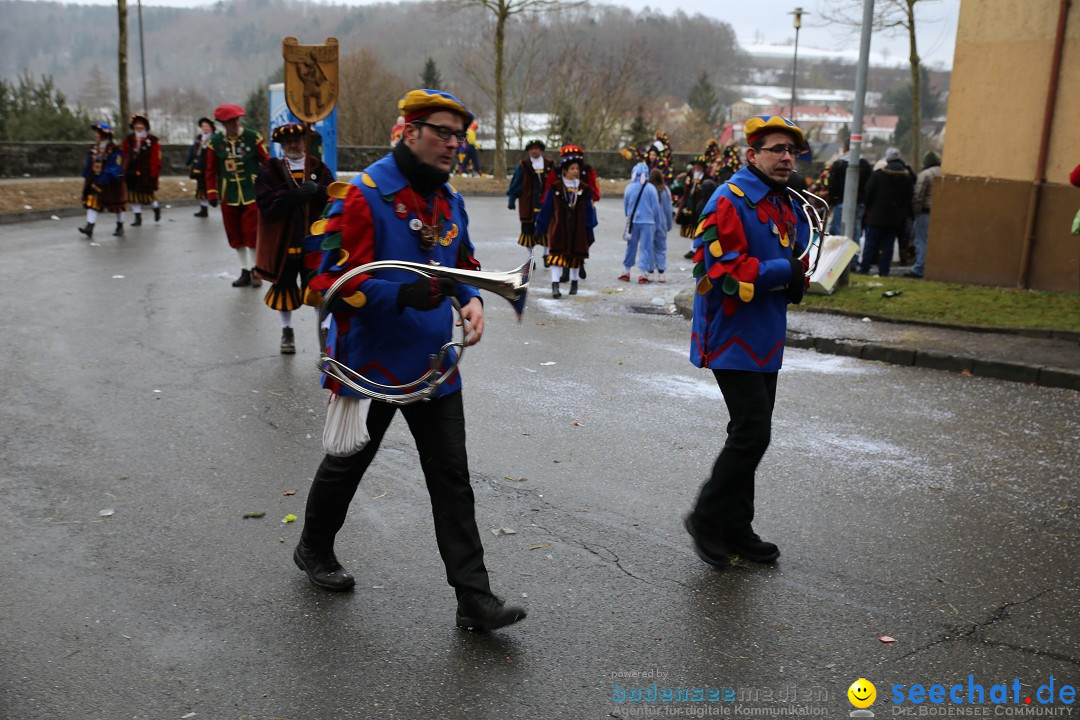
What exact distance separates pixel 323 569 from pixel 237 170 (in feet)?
26.1

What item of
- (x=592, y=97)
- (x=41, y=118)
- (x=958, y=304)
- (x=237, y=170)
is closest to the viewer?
(x=237, y=170)

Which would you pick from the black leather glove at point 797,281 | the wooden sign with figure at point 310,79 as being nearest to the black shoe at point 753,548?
the black leather glove at point 797,281

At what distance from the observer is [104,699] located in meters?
3.66

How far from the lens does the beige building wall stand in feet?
41.9

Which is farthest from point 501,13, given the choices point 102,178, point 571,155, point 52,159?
point 571,155

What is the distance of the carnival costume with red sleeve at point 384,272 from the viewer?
408 centimetres

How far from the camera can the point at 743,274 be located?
4684 millimetres

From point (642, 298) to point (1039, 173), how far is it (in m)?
4.99

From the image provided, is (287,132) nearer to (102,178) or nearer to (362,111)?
(102,178)

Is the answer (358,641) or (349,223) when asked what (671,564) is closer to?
(358,641)

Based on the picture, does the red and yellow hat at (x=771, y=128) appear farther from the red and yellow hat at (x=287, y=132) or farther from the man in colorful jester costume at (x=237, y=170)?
the man in colorful jester costume at (x=237, y=170)

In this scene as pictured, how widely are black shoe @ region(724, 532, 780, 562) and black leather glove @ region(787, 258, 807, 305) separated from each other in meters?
1.14

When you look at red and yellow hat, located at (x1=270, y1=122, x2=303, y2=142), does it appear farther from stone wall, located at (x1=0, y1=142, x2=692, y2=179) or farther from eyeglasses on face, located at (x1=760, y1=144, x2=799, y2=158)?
stone wall, located at (x1=0, y1=142, x2=692, y2=179)

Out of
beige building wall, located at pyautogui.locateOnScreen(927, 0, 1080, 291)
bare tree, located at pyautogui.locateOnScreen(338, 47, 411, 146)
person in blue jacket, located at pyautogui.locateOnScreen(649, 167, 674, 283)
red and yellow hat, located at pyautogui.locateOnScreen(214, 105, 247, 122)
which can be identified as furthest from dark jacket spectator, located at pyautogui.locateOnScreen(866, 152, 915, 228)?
bare tree, located at pyautogui.locateOnScreen(338, 47, 411, 146)
